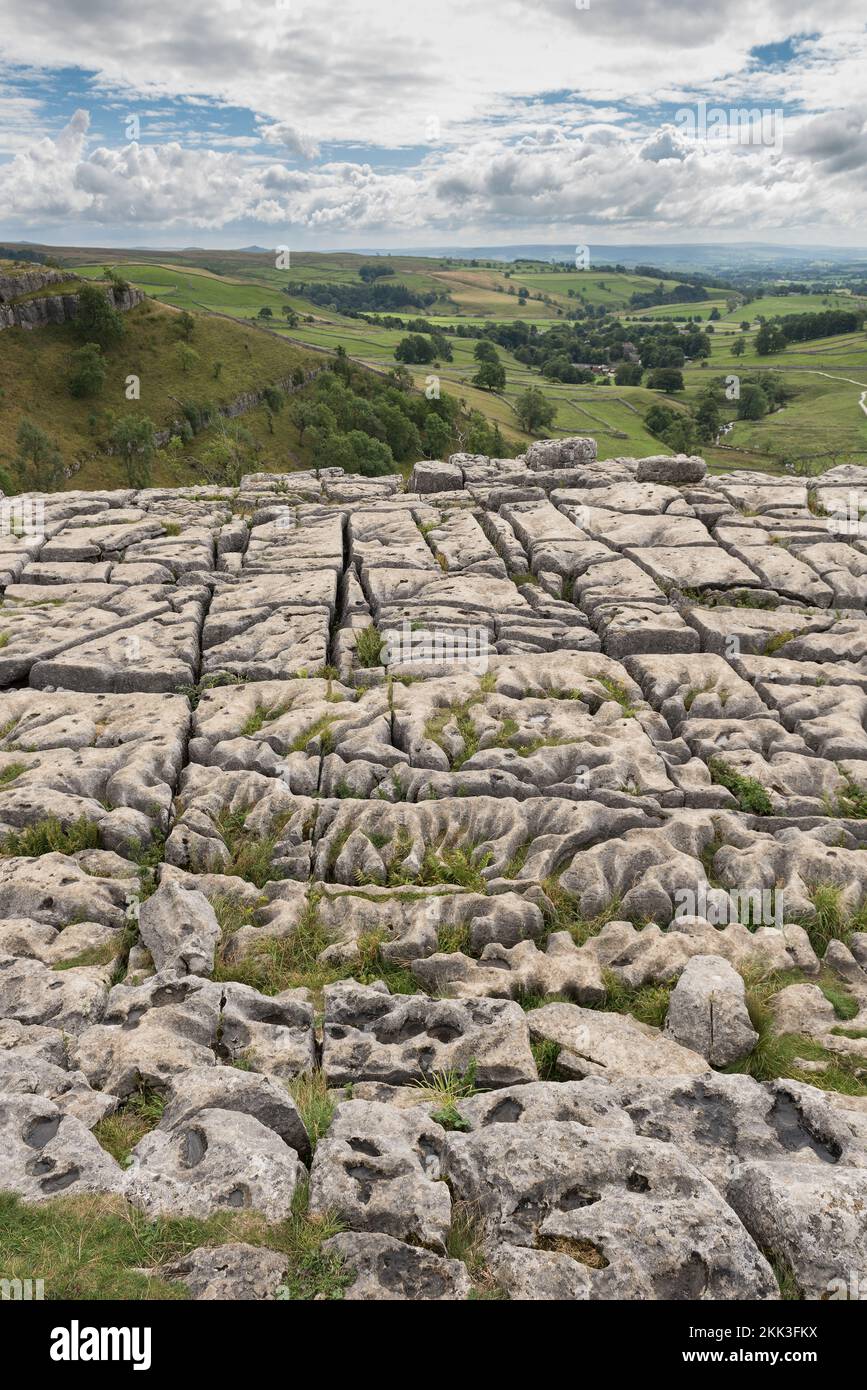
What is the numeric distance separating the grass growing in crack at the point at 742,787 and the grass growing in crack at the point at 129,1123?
10.1 metres

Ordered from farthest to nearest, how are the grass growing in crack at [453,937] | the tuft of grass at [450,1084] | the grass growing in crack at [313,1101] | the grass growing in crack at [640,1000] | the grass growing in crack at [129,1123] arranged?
the grass growing in crack at [453,937] → the grass growing in crack at [640,1000] → the tuft of grass at [450,1084] → the grass growing in crack at [313,1101] → the grass growing in crack at [129,1123]

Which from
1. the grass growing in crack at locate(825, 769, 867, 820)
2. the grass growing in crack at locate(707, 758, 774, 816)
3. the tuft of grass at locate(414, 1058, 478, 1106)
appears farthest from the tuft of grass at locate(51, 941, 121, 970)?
the grass growing in crack at locate(825, 769, 867, 820)

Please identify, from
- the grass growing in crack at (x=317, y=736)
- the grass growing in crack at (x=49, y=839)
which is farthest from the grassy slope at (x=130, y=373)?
the grass growing in crack at (x=49, y=839)

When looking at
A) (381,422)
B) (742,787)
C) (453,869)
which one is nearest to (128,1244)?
(453,869)

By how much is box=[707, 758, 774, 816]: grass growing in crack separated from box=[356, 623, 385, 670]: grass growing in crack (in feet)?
24.7

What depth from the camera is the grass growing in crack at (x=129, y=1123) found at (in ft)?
25.7

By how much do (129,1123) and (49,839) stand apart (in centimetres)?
593

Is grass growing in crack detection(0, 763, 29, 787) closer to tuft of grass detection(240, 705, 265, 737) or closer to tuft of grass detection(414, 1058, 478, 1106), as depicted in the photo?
tuft of grass detection(240, 705, 265, 737)

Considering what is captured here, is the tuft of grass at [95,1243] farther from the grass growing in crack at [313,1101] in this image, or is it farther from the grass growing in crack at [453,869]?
the grass growing in crack at [453,869]

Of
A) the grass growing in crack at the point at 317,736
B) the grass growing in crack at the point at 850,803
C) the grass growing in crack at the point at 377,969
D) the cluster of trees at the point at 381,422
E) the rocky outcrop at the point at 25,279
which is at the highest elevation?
the rocky outcrop at the point at 25,279

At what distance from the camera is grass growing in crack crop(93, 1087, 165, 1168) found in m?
7.85

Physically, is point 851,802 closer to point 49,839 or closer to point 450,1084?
point 450,1084
